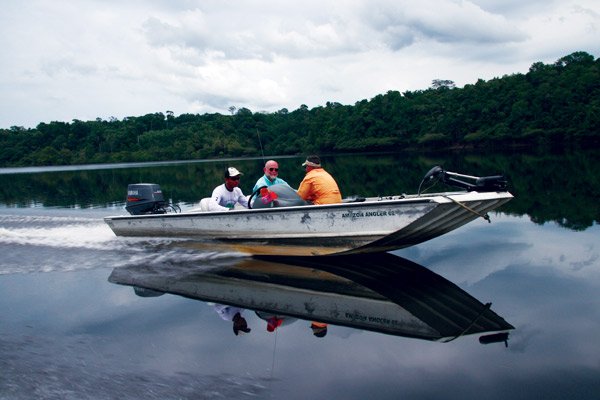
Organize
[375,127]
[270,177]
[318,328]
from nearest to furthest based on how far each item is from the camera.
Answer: [318,328], [270,177], [375,127]

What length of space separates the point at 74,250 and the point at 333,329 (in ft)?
23.7

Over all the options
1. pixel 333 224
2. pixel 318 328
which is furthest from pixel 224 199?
pixel 318 328

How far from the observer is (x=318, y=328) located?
5492 millimetres

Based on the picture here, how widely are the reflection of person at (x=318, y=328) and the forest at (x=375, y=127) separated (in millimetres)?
58500

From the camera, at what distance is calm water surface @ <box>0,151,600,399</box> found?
4.24 metres

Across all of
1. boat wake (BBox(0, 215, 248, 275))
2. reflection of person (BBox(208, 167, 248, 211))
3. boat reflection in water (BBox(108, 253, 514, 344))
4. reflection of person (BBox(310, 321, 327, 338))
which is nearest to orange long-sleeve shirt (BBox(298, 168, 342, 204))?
boat reflection in water (BBox(108, 253, 514, 344))

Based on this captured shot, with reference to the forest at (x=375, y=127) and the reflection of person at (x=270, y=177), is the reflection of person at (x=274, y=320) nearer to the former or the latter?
the reflection of person at (x=270, y=177)

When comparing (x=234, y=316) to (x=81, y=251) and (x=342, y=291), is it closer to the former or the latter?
(x=342, y=291)

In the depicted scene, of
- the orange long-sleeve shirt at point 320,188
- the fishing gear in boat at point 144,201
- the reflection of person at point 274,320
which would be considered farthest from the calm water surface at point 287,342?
the orange long-sleeve shirt at point 320,188

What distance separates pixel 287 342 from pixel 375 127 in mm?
81924

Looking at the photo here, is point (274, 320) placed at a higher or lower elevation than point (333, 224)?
lower

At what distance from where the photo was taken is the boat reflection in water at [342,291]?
5.47 m

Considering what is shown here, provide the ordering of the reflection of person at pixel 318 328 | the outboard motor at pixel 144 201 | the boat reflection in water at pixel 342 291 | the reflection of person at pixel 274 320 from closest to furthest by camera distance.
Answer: the reflection of person at pixel 318 328 → the boat reflection in water at pixel 342 291 → the reflection of person at pixel 274 320 → the outboard motor at pixel 144 201

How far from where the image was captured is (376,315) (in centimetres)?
575
